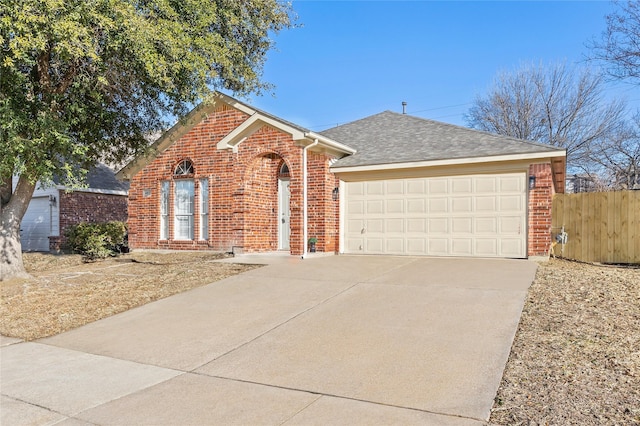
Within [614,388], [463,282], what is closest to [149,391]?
[614,388]

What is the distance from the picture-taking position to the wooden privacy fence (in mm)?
11086

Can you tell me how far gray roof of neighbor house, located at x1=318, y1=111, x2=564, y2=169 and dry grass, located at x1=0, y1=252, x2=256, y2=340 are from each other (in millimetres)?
4906

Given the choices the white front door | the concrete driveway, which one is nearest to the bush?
the white front door

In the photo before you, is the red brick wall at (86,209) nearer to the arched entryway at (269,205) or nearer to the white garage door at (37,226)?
the white garage door at (37,226)

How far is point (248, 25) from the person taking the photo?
37.1 feet

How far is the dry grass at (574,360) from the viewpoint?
353 cm

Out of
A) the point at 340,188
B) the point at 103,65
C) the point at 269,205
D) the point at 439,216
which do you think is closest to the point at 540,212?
the point at 439,216

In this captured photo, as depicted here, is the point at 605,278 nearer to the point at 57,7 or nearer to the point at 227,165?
the point at 227,165

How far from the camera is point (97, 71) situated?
30.3 feet

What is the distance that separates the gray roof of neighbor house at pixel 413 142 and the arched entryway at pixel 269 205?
1834 millimetres

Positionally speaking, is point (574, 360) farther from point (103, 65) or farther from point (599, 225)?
point (103, 65)

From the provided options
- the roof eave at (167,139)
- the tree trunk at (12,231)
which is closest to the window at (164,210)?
the roof eave at (167,139)

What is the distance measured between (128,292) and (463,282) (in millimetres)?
6174

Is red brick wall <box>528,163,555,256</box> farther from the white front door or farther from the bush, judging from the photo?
the bush
